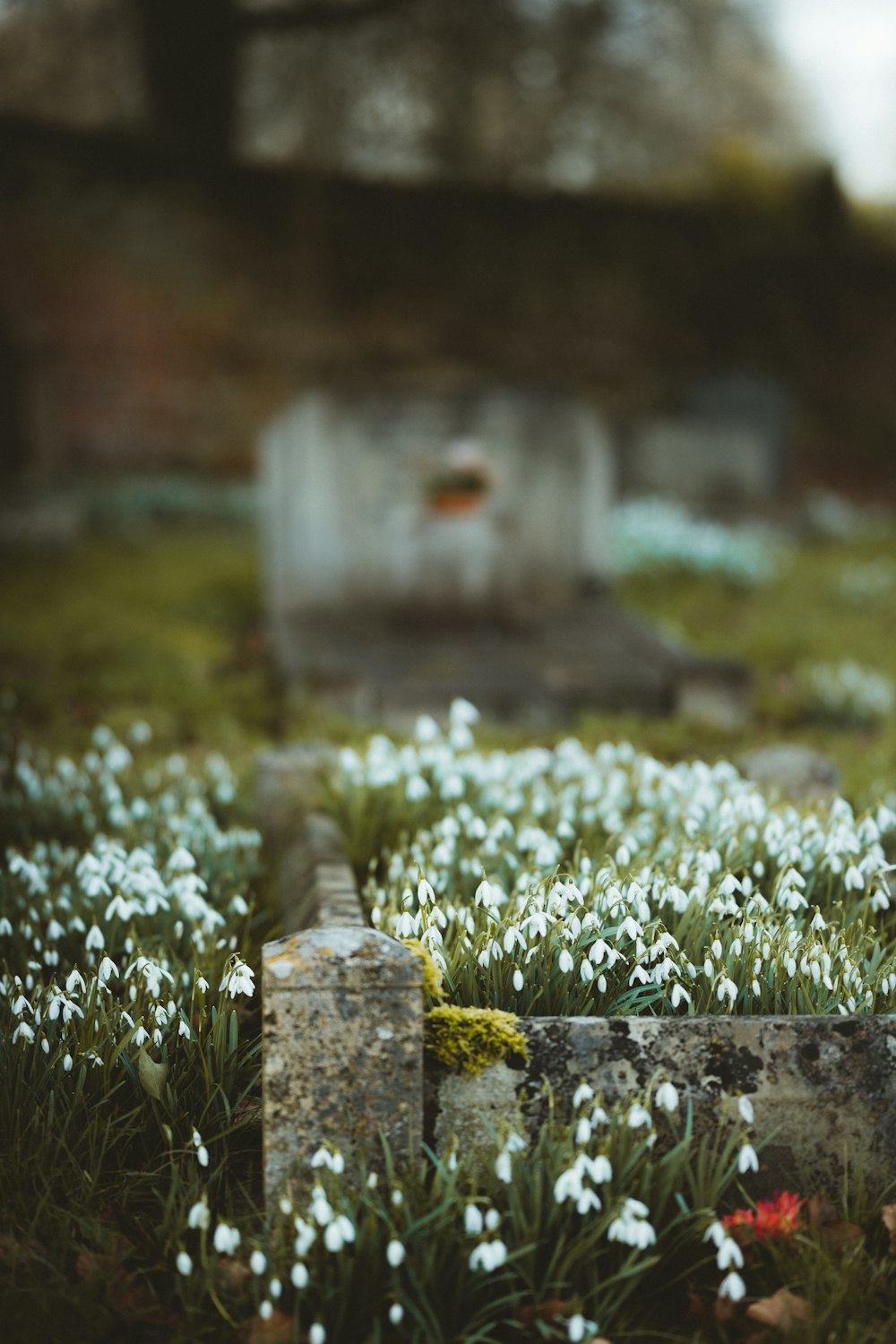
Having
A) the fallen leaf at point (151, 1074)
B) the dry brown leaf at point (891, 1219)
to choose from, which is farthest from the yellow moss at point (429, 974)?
the dry brown leaf at point (891, 1219)

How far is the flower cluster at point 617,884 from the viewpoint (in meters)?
2.63

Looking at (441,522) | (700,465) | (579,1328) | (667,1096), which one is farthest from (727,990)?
(700,465)

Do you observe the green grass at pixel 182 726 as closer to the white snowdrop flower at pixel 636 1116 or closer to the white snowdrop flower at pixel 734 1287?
the white snowdrop flower at pixel 734 1287

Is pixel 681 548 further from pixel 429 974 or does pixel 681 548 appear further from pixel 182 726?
pixel 429 974

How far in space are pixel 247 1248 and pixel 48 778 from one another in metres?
2.35

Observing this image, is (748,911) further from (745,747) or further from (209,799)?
(745,747)

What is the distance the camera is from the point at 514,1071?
7.90 feet

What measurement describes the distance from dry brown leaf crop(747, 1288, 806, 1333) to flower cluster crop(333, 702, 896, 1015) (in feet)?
1.90

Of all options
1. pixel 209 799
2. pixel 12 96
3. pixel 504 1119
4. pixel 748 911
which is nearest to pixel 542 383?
pixel 209 799

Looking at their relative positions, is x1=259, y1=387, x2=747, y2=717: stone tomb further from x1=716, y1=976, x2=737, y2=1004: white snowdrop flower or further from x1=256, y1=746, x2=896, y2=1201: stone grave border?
x1=256, y1=746, x2=896, y2=1201: stone grave border

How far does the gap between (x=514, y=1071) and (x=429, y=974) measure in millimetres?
281

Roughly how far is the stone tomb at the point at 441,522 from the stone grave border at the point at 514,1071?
185 inches

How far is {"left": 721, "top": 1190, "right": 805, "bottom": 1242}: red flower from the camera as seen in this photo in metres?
2.35

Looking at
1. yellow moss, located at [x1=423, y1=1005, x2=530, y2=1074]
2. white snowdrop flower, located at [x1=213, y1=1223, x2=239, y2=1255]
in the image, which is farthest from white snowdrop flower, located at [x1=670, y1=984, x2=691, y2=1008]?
white snowdrop flower, located at [x1=213, y1=1223, x2=239, y2=1255]
